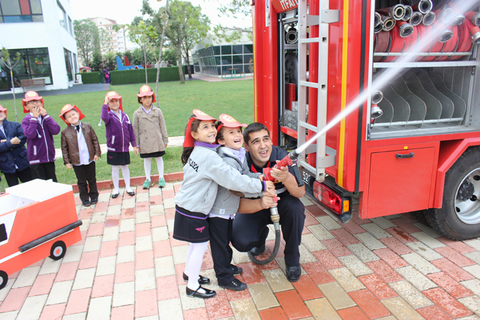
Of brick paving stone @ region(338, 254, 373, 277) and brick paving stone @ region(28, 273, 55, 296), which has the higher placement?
brick paving stone @ region(338, 254, 373, 277)

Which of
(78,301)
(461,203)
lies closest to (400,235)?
(461,203)

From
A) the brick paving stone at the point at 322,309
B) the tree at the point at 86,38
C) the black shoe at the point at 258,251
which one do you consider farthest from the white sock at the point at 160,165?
the tree at the point at 86,38

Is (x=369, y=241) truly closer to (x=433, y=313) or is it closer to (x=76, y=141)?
(x=433, y=313)

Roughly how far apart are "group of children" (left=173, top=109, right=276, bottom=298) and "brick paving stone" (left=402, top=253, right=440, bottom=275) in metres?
1.72

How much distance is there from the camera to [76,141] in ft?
16.9

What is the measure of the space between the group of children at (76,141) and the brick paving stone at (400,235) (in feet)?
11.9

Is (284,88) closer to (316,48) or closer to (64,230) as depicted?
(316,48)

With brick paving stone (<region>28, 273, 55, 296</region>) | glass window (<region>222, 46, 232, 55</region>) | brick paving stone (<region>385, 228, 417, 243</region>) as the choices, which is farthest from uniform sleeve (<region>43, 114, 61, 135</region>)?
glass window (<region>222, 46, 232, 55</region>)

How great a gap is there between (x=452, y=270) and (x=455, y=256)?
0.96 feet

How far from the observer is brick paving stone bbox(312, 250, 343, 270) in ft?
11.8

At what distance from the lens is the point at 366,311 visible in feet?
9.62

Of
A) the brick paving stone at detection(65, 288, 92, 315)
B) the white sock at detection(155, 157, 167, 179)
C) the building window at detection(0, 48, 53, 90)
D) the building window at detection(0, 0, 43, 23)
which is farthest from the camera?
the building window at detection(0, 48, 53, 90)

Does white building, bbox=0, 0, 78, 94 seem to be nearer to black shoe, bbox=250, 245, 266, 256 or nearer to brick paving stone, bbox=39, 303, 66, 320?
brick paving stone, bbox=39, 303, 66, 320

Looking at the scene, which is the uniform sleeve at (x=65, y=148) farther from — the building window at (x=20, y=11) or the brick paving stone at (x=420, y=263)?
the building window at (x=20, y=11)
